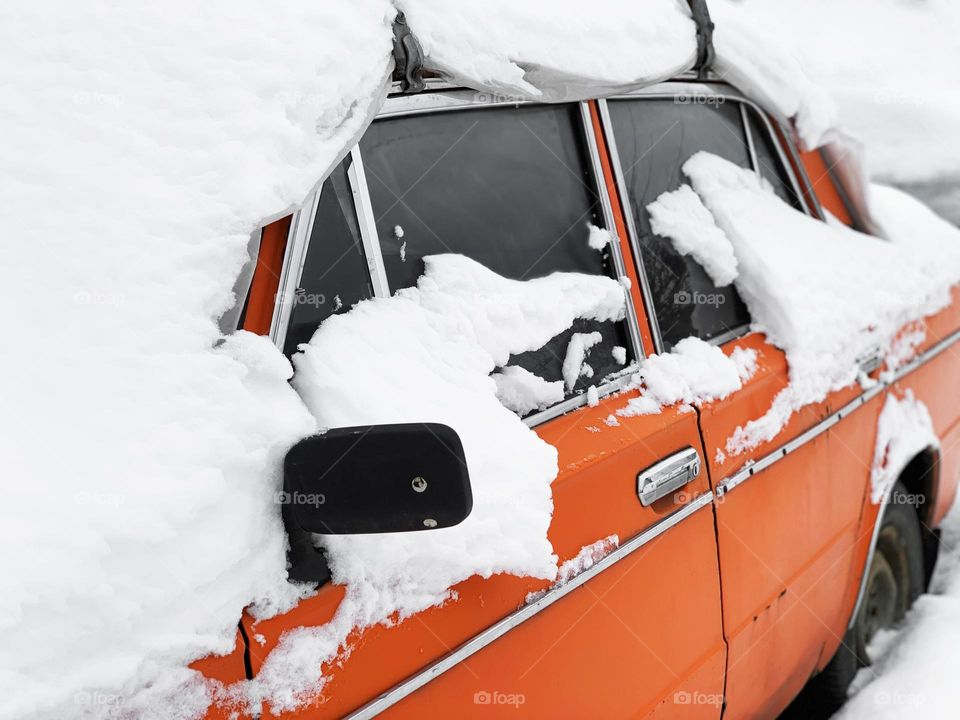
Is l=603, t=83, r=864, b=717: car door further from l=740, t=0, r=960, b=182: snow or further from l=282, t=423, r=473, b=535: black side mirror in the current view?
l=740, t=0, r=960, b=182: snow

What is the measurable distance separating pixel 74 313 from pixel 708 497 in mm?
1428

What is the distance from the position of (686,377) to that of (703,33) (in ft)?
3.44

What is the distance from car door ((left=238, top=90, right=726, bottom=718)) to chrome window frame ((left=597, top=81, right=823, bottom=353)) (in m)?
0.05

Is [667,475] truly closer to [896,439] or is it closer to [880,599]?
[896,439]

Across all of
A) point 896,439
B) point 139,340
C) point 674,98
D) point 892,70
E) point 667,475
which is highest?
point 892,70

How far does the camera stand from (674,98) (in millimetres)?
2531

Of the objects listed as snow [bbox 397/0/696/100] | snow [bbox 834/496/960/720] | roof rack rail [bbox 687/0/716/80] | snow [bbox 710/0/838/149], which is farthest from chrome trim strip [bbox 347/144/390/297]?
snow [bbox 834/496/960/720]

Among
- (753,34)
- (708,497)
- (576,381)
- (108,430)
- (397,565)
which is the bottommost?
(708,497)

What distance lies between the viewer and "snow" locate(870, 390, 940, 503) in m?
2.85

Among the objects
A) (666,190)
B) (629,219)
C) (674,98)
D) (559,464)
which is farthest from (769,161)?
(559,464)

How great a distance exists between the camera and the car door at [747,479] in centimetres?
213

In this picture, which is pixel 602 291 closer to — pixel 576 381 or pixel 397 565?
pixel 576 381

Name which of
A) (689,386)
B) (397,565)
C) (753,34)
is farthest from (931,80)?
(397,565)

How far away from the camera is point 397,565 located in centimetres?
137
